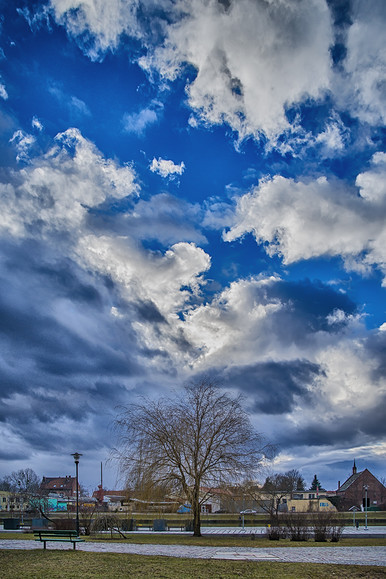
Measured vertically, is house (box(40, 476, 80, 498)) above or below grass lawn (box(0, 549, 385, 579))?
below

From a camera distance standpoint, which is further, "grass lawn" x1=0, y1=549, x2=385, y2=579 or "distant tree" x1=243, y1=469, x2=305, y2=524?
"distant tree" x1=243, y1=469, x2=305, y2=524

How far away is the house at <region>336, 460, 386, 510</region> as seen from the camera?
321 ft

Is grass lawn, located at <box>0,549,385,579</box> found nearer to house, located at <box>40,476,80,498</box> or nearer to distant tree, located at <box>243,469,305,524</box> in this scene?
distant tree, located at <box>243,469,305,524</box>

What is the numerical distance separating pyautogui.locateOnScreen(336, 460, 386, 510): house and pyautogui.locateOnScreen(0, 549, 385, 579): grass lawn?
89.8 metres

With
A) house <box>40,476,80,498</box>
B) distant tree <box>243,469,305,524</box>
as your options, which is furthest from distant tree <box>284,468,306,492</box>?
house <box>40,476,80,498</box>

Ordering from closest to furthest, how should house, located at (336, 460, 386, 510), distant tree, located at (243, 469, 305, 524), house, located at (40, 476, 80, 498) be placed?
distant tree, located at (243, 469, 305, 524) < house, located at (336, 460, 386, 510) < house, located at (40, 476, 80, 498)

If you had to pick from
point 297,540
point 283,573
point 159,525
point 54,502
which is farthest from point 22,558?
point 54,502

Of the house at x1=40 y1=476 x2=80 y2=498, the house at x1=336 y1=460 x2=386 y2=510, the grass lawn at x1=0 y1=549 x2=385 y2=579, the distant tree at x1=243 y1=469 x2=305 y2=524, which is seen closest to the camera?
the grass lawn at x1=0 y1=549 x2=385 y2=579

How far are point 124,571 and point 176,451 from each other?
18.9 m

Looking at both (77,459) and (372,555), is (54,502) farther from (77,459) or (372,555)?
(372,555)

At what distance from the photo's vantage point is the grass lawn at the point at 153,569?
13.1 meters

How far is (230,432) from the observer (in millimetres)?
32906

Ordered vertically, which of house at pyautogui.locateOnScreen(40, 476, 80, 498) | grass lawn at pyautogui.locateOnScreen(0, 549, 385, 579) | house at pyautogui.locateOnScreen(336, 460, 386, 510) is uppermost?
grass lawn at pyautogui.locateOnScreen(0, 549, 385, 579)

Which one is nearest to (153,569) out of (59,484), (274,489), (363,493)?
(274,489)
